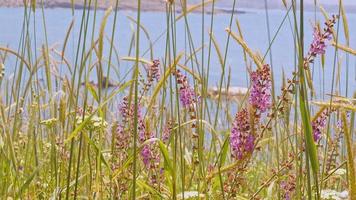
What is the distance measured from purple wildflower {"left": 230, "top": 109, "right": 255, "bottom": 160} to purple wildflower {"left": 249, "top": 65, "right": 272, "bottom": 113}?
0.02 m

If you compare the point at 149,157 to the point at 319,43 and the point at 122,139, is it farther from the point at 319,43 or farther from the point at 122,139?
the point at 319,43

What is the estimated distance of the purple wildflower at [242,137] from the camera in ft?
3.26

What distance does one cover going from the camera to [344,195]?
1.17 m

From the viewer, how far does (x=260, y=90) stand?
1.02 m

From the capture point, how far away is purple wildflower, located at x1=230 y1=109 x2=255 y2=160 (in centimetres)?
99

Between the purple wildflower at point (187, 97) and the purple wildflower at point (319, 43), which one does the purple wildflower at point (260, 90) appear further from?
the purple wildflower at point (187, 97)

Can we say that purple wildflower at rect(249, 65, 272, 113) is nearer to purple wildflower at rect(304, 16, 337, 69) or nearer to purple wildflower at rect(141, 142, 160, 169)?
purple wildflower at rect(304, 16, 337, 69)

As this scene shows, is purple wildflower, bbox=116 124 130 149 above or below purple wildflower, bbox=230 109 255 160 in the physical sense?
below

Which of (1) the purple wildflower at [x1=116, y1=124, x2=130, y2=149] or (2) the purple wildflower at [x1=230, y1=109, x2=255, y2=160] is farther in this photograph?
(1) the purple wildflower at [x1=116, y1=124, x2=130, y2=149]

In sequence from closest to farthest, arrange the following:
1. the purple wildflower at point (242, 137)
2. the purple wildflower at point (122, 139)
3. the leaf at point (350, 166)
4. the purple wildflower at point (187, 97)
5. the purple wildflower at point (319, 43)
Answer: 1. the leaf at point (350, 166)
2. the purple wildflower at point (242, 137)
3. the purple wildflower at point (319, 43)
4. the purple wildflower at point (187, 97)
5. the purple wildflower at point (122, 139)

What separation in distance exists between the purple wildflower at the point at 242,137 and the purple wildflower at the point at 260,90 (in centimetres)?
2

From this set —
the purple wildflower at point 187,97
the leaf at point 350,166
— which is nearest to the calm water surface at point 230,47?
the purple wildflower at point 187,97

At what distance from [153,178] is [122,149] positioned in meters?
0.10

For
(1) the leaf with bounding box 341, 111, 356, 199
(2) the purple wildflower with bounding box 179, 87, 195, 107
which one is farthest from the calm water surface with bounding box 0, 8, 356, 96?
(1) the leaf with bounding box 341, 111, 356, 199
